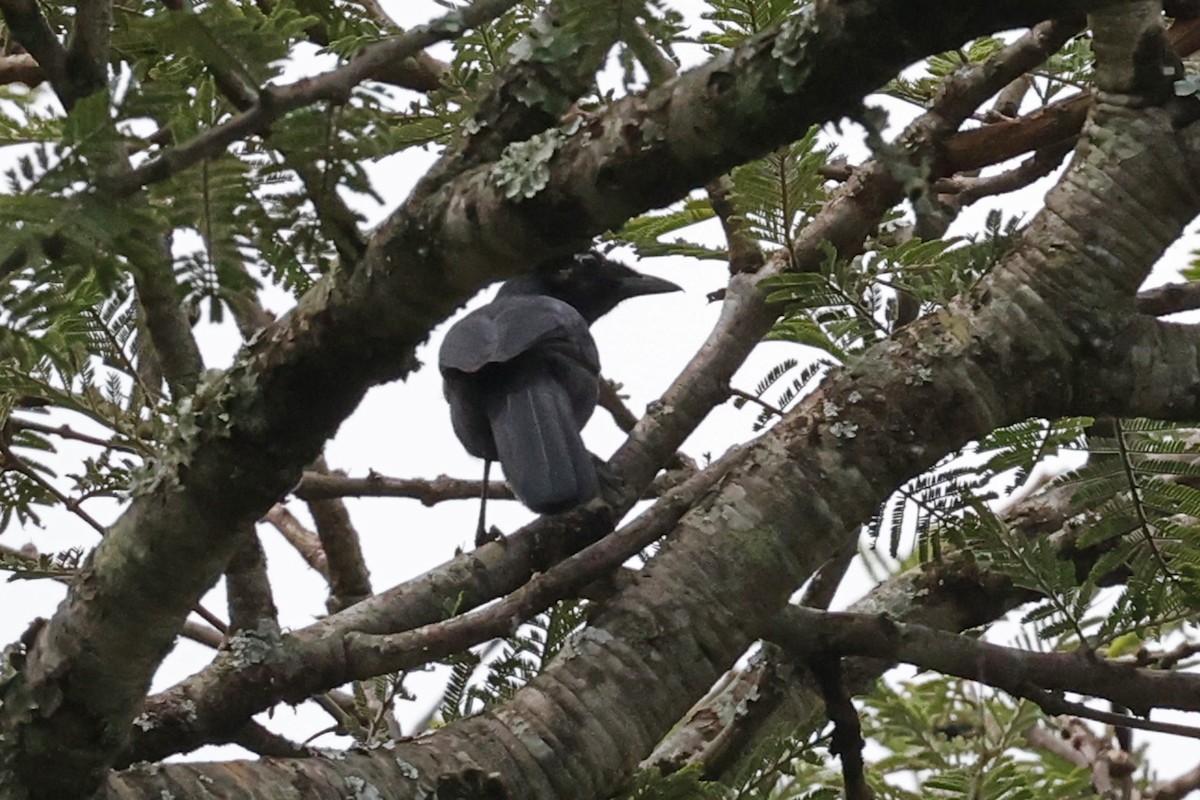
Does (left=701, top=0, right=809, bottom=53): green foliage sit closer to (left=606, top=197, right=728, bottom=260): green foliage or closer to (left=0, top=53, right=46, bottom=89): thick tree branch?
(left=606, top=197, right=728, bottom=260): green foliage

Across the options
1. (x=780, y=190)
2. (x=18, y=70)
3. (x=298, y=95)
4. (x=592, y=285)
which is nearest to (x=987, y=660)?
(x=780, y=190)

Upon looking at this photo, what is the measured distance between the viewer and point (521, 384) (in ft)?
16.0

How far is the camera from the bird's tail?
13.5 ft

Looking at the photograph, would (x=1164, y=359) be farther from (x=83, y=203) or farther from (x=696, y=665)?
(x=83, y=203)

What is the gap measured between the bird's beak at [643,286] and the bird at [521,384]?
2.09 ft

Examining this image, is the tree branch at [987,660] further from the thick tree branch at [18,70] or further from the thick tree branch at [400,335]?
the thick tree branch at [18,70]

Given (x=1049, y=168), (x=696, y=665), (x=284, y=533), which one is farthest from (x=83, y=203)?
(x=284, y=533)

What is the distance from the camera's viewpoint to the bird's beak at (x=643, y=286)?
241 inches

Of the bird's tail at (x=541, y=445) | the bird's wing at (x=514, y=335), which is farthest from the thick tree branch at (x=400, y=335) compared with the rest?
the bird's wing at (x=514, y=335)

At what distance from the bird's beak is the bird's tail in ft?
4.15

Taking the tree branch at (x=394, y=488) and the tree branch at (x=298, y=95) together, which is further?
the tree branch at (x=394, y=488)

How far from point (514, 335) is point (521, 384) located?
0.19 metres

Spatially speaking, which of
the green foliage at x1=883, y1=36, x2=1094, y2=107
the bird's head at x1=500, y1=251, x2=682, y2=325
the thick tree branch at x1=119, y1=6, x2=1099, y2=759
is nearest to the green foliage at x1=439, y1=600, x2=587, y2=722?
the thick tree branch at x1=119, y1=6, x2=1099, y2=759

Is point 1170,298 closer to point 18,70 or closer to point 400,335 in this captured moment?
point 400,335
